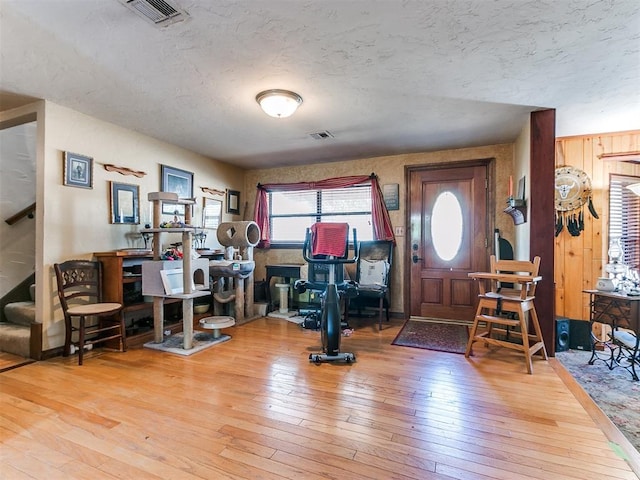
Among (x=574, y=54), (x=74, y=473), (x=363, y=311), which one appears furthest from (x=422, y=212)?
(x=74, y=473)

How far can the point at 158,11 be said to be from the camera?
1723 mm

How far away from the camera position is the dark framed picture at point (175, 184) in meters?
4.07

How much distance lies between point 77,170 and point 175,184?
1209 mm

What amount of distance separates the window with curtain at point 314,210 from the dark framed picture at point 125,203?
222cm

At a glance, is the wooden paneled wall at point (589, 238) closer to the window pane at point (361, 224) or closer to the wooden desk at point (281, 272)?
the window pane at point (361, 224)

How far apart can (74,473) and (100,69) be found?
262cm

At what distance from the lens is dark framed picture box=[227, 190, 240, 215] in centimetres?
530

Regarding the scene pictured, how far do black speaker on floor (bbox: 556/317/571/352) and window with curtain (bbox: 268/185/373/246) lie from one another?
2513mm

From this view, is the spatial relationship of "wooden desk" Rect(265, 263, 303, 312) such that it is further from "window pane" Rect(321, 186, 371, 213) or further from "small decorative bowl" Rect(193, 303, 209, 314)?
"window pane" Rect(321, 186, 371, 213)

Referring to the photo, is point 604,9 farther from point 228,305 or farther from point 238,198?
point 238,198

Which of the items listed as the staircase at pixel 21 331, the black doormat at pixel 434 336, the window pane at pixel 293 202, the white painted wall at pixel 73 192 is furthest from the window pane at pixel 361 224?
the staircase at pixel 21 331

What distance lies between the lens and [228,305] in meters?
4.46

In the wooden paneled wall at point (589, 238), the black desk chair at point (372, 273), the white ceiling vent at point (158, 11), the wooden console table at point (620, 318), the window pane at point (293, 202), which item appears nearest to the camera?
the white ceiling vent at point (158, 11)

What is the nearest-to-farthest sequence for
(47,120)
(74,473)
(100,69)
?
(74,473) < (100,69) < (47,120)
